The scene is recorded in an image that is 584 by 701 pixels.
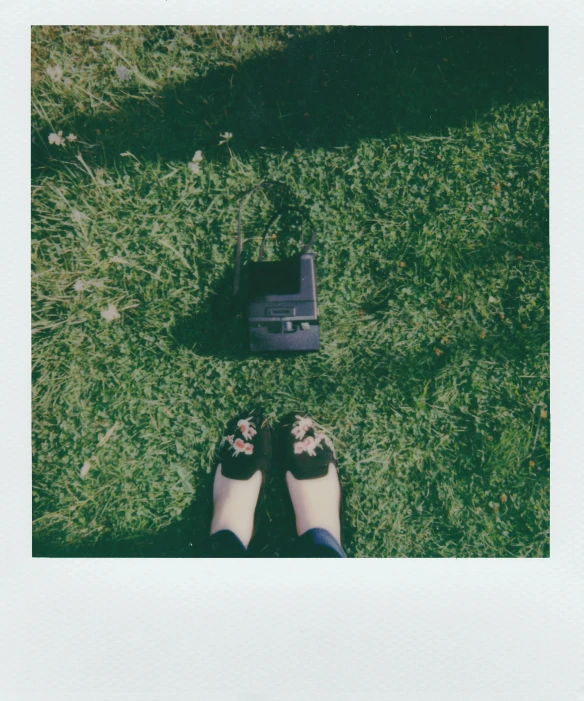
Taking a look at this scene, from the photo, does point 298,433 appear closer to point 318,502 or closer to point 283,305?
point 318,502

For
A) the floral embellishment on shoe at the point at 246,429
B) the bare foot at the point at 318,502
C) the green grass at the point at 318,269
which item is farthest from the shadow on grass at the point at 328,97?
the bare foot at the point at 318,502

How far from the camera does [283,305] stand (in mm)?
1883

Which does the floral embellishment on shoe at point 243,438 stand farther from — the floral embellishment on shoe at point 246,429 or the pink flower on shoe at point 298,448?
the pink flower on shoe at point 298,448

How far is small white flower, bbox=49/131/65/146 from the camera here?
2027 mm

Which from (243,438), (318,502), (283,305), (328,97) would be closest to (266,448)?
(243,438)

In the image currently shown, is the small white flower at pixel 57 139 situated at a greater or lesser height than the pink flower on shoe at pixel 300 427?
greater

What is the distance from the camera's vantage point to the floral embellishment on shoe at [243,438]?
197 centimetres

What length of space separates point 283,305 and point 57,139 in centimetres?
136

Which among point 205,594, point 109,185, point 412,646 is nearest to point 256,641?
point 205,594

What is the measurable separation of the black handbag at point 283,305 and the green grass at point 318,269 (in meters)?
0.13

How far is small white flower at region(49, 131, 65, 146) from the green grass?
24 mm

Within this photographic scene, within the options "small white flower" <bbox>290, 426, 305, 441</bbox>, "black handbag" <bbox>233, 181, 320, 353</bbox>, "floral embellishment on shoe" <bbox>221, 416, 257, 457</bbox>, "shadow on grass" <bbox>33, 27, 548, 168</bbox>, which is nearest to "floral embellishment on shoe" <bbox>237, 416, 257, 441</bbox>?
"floral embellishment on shoe" <bbox>221, 416, 257, 457</bbox>
